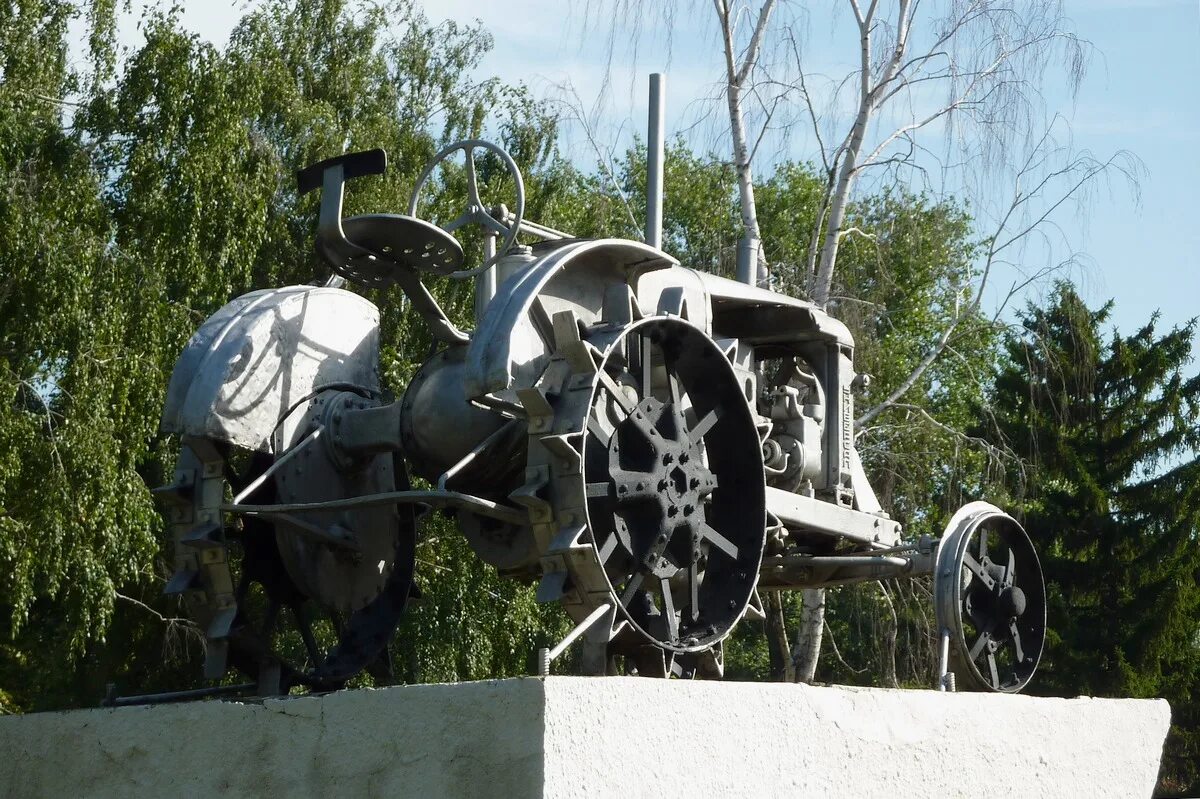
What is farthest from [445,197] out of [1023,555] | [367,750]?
[367,750]

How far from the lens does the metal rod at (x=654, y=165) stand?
25.2 feet

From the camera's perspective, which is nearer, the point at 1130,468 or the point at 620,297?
the point at 620,297

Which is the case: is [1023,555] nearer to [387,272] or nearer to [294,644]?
[387,272]

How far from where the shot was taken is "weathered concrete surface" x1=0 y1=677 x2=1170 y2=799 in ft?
14.9

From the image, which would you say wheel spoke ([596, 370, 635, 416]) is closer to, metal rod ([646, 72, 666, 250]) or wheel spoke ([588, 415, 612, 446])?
wheel spoke ([588, 415, 612, 446])

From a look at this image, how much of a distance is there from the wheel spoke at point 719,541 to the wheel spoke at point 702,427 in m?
0.32

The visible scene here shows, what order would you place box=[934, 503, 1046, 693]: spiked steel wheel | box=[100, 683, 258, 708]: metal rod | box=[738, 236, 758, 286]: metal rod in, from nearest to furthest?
box=[100, 683, 258, 708]: metal rod < box=[934, 503, 1046, 693]: spiked steel wheel < box=[738, 236, 758, 286]: metal rod

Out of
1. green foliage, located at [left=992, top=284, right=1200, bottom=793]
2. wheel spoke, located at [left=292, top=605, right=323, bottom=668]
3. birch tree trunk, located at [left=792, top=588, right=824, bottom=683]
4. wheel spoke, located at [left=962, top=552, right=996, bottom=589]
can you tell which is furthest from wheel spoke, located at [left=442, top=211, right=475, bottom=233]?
green foliage, located at [left=992, top=284, right=1200, bottom=793]

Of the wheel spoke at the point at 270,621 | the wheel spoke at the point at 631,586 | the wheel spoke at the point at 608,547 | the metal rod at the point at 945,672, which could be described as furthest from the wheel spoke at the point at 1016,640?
the wheel spoke at the point at 270,621

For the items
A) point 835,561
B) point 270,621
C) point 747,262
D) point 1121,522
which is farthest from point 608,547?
point 1121,522

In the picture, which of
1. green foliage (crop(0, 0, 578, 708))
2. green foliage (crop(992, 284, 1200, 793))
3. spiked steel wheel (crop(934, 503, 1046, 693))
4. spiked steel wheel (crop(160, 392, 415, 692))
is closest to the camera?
spiked steel wheel (crop(160, 392, 415, 692))

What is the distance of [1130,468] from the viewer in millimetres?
25984

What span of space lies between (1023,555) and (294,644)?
10.1 metres

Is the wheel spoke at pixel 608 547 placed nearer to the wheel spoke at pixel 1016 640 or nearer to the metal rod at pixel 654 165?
the metal rod at pixel 654 165
